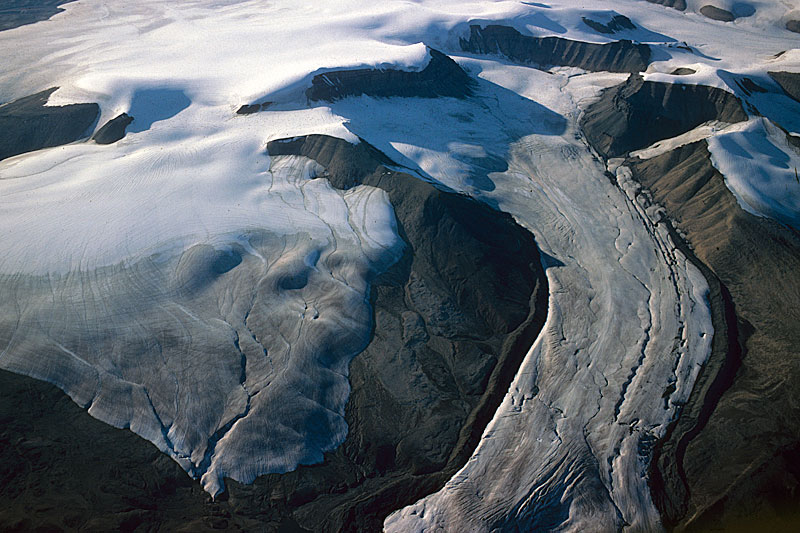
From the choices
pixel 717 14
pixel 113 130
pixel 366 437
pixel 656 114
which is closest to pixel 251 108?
pixel 113 130

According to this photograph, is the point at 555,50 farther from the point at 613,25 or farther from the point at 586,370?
the point at 586,370

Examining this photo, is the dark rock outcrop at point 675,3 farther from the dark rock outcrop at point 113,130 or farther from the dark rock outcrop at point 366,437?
the dark rock outcrop at point 113,130

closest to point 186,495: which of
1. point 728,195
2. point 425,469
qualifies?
point 425,469

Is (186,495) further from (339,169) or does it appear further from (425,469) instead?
(339,169)

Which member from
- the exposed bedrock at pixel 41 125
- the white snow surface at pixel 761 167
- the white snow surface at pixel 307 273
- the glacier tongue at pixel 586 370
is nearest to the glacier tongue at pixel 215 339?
the white snow surface at pixel 307 273

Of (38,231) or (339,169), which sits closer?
(38,231)

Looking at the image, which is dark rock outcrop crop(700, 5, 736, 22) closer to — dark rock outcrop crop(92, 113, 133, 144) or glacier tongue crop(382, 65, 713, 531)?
glacier tongue crop(382, 65, 713, 531)
